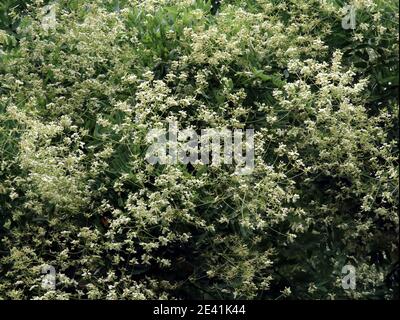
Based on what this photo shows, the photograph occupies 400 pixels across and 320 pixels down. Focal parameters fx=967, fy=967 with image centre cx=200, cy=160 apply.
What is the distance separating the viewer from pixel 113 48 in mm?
7207

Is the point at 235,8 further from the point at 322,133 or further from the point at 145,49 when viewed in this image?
the point at 322,133

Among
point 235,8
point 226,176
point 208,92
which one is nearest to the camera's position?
point 226,176

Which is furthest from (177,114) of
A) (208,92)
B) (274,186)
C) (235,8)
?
(235,8)

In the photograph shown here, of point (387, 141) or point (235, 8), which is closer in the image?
point (387, 141)

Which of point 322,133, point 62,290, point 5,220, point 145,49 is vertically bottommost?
point 62,290

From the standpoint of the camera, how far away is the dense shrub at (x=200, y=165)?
623cm

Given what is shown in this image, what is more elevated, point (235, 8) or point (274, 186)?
point (235, 8)

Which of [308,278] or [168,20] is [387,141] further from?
[168,20]

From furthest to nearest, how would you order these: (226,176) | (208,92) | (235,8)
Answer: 1. (235,8)
2. (208,92)
3. (226,176)

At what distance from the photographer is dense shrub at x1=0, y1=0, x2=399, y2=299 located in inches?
245

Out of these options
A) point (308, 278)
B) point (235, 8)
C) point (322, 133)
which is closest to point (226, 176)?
point (322, 133)

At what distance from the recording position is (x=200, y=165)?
6.25 m

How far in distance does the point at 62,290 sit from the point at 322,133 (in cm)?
204

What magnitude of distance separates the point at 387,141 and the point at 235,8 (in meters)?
1.57
